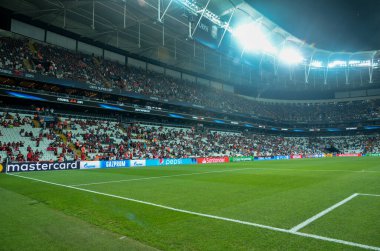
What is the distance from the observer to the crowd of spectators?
99.5 ft

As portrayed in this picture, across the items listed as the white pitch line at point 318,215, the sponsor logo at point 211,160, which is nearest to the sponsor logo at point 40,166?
the sponsor logo at point 211,160

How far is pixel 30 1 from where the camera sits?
29062 millimetres

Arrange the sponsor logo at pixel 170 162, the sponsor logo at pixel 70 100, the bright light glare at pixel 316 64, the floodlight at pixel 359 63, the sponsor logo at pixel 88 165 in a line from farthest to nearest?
the bright light glare at pixel 316 64, the floodlight at pixel 359 63, the sponsor logo at pixel 170 162, the sponsor logo at pixel 70 100, the sponsor logo at pixel 88 165

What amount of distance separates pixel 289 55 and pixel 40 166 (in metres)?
51.3

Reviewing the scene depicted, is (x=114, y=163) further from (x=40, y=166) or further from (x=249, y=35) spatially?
(x=249, y=35)

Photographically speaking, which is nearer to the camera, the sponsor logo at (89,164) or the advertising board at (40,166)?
the advertising board at (40,166)

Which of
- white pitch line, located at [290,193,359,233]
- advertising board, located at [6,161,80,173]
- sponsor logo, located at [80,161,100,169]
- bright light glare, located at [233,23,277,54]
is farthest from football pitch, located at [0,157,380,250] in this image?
bright light glare, located at [233,23,277,54]

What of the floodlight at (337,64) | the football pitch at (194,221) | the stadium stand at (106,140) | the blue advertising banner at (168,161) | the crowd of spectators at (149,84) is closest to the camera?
the football pitch at (194,221)

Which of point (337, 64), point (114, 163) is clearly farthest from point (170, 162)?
point (337, 64)

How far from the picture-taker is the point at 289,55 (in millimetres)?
54844

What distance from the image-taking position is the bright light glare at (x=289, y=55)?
53.9m

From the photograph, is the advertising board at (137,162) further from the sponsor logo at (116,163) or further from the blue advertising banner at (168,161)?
the sponsor logo at (116,163)

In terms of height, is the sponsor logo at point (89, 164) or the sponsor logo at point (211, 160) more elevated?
the sponsor logo at point (89, 164)

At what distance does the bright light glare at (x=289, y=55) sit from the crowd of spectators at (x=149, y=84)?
1426 centimetres
